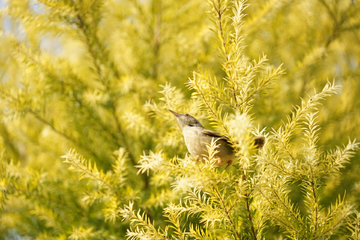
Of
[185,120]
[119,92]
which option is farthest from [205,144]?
[119,92]

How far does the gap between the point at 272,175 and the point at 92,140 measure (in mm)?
1427

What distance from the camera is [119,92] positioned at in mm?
1868

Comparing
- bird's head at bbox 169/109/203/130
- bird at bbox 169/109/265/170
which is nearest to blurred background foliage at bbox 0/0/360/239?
bird's head at bbox 169/109/203/130

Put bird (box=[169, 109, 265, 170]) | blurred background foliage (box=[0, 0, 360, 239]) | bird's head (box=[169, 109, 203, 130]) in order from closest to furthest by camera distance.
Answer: bird (box=[169, 109, 265, 170]) → bird's head (box=[169, 109, 203, 130]) → blurred background foliage (box=[0, 0, 360, 239])

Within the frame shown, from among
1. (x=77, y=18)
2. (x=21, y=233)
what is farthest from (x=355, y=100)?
(x=21, y=233)

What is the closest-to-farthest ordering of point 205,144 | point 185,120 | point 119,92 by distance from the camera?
point 205,144 < point 185,120 < point 119,92

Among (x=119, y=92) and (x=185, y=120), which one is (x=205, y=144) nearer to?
(x=185, y=120)

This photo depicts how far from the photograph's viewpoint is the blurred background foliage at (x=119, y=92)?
165 cm

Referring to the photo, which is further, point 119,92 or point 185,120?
point 119,92

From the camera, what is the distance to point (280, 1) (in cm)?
175

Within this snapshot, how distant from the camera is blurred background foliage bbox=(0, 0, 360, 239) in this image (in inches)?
65.1

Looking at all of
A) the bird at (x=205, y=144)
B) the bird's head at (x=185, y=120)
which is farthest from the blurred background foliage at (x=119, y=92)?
the bird at (x=205, y=144)

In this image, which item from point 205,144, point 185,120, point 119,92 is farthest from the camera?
point 119,92

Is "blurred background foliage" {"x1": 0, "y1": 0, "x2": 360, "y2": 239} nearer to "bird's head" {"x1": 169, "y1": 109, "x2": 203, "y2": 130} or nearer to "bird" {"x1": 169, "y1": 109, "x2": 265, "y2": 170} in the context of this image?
"bird's head" {"x1": 169, "y1": 109, "x2": 203, "y2": 130}
